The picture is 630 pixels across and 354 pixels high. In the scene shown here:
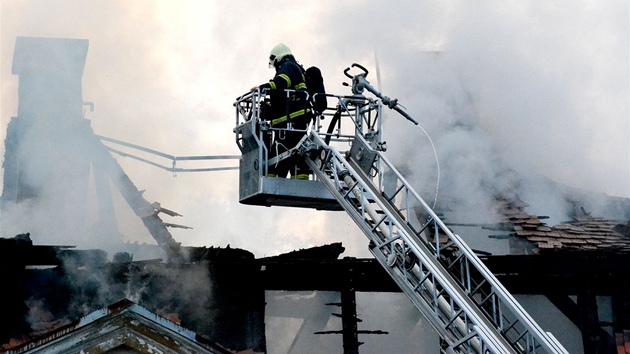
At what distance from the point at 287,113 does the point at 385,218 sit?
1938 millimetres

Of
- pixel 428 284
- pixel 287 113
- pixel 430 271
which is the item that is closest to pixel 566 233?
pixel 287 113

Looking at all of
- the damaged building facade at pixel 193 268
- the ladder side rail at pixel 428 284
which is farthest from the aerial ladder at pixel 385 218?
the damaged building facade at pixel 193 268

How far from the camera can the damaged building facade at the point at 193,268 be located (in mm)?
13273

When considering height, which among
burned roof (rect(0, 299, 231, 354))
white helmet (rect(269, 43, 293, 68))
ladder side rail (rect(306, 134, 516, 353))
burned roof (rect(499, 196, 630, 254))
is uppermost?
white helmet (rect(269, 43, 293, 68))

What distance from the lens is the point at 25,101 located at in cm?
1648

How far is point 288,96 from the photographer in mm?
11641

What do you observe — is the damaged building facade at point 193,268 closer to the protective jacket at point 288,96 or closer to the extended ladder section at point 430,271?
the protective jacket at point 288,96

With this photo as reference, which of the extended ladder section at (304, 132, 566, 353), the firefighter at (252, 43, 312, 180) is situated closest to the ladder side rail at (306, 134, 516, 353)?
the extended ladder section at (304, 132, 566, 353)

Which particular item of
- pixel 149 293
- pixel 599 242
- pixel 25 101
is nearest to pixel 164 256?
pixel 149 293

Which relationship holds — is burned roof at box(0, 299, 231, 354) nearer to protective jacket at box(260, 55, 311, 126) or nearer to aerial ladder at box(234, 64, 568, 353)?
aerial ladder at box(234, 64, 568, 353)

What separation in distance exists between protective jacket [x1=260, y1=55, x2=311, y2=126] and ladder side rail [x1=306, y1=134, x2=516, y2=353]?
89 cm

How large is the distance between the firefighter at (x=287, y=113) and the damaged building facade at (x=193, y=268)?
268 cm

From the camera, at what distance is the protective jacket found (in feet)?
38.5

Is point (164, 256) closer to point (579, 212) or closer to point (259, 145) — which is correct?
point (259, 145)
